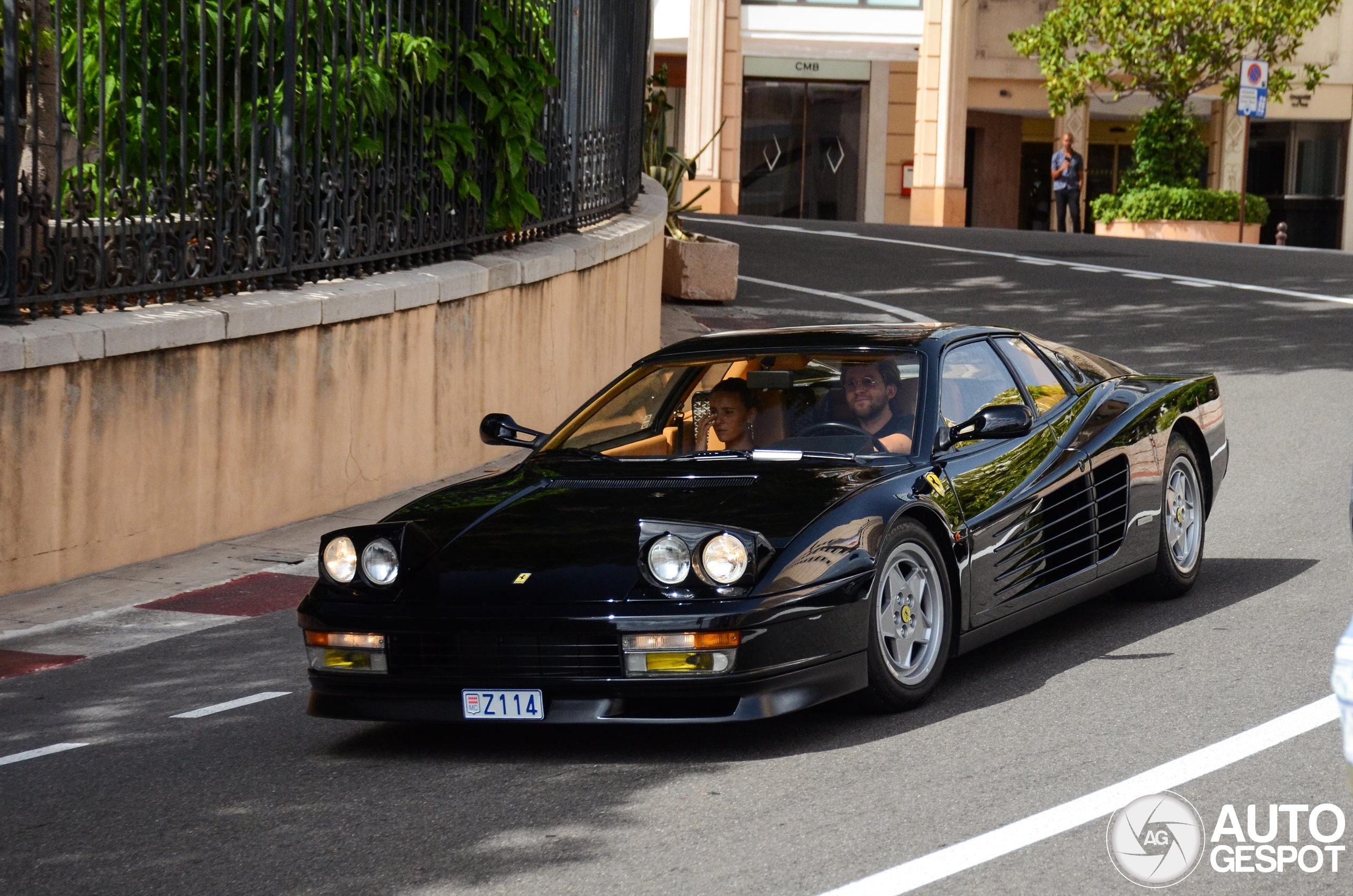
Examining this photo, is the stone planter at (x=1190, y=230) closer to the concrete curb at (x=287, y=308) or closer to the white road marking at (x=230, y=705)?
the concrete curb at (x=287, y=308)

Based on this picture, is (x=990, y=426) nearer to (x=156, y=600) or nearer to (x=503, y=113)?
(x=156, y=600)

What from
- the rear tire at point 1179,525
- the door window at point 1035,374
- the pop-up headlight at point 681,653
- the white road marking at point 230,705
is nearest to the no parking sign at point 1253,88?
the rear tire at point 1179,525

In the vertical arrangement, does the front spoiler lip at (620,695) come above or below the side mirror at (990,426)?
below

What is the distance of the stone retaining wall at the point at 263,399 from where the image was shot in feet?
27.8

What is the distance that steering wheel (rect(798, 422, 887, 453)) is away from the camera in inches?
257

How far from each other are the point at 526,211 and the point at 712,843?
836 centimetres

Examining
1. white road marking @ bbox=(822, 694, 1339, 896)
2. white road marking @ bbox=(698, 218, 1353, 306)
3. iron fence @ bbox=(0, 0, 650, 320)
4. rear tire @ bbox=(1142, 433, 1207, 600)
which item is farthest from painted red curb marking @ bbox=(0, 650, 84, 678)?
white road marking @ bbox=(698, 218, 1353, 306)

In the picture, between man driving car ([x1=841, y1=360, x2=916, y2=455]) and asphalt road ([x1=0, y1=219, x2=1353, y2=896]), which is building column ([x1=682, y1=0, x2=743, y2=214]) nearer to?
asphalt road ([x1=0, y1=219, x2=1353, y2=896])

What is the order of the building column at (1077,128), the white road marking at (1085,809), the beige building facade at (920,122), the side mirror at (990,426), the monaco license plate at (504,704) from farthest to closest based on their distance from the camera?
1. the building column at (1077,128)
2. the beige building facade at (920,122)
3. the side mirror at (990,426)
4. the monaco license plate at (504,704)
5. the white road marking at (1085,809)

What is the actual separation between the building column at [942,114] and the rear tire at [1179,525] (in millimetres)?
31901

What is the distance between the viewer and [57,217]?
859cm

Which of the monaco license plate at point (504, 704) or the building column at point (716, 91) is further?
the building column at point (716, 91)

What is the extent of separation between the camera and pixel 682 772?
548 cm

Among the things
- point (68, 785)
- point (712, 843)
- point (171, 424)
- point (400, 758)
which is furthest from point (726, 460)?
point (171, 424)
